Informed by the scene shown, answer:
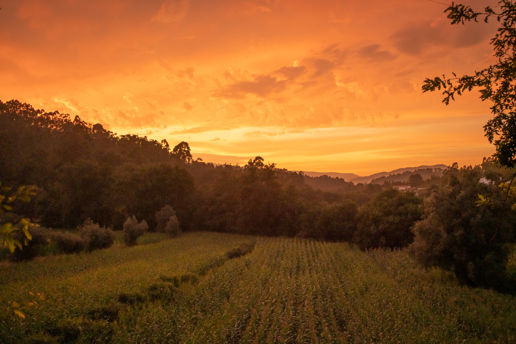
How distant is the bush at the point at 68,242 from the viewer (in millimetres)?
28241

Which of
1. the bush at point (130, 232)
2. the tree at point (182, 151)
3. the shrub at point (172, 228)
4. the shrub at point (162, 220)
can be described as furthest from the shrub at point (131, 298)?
the tree at point (182, 151)

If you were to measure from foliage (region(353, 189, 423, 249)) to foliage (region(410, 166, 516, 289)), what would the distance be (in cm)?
1529

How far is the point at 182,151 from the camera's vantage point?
107312mm

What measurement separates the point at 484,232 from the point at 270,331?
57.9 feet

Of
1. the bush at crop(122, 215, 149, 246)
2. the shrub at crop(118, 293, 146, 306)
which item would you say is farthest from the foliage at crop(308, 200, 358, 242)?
the shrub at crop(118, 293, 146, 306)

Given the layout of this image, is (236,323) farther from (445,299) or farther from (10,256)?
(10,256)

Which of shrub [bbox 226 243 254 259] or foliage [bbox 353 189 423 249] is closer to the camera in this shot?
shrub [bbox 226 243 254 259]

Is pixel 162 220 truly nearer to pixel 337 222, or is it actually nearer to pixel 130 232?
pixel 130 232

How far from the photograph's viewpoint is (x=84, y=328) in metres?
11.6

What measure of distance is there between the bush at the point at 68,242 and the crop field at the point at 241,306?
3505mm

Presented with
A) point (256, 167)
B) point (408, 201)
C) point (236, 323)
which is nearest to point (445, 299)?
point (236, 323)

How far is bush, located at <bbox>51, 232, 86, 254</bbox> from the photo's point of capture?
92.7 feet

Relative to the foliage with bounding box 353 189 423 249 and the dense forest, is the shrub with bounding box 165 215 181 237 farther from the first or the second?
the foliage with bounding box 353 189 423 249

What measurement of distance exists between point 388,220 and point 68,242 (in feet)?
116
